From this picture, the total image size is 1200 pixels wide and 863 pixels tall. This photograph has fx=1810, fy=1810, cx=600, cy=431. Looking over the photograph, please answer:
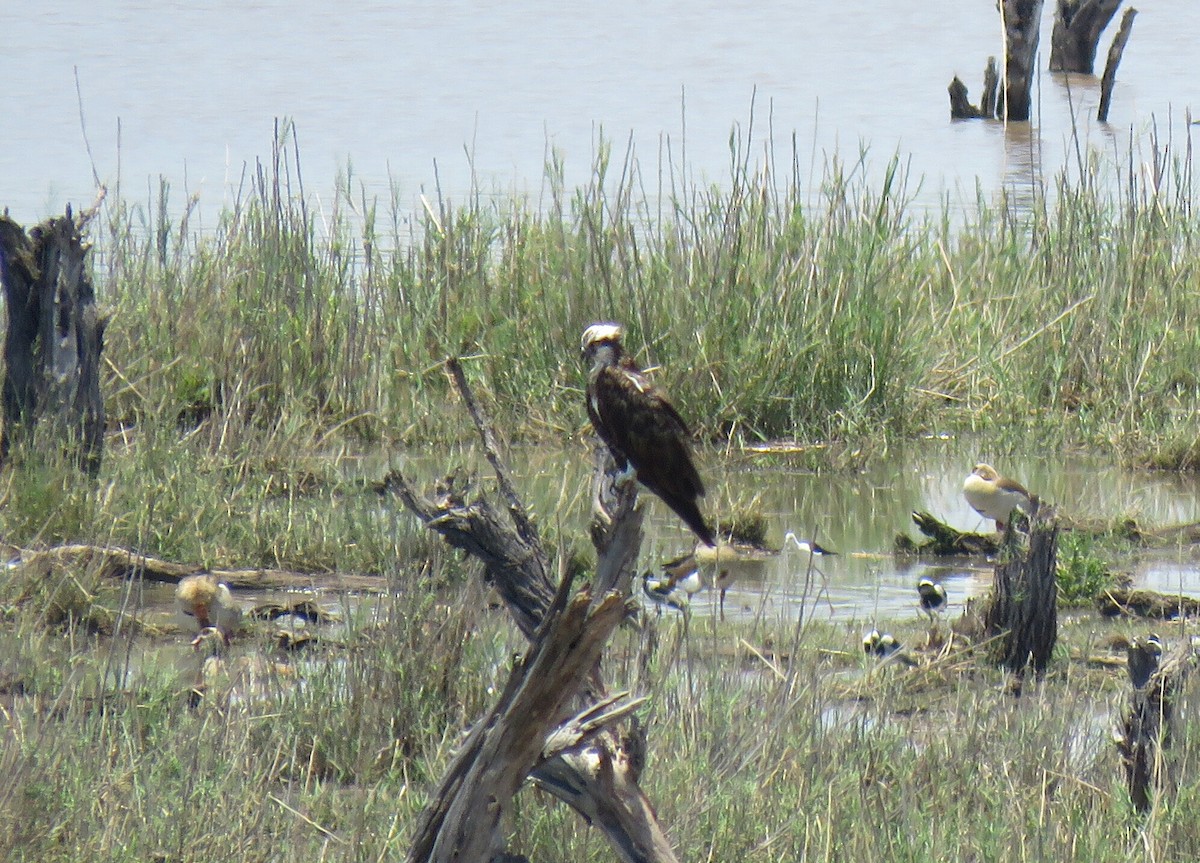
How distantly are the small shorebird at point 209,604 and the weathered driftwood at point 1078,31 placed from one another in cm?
2322

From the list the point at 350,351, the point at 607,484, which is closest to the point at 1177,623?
the point at 607,484

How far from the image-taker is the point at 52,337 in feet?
23.8

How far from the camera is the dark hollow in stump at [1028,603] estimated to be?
5672 mm

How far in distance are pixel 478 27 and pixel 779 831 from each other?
100 feet

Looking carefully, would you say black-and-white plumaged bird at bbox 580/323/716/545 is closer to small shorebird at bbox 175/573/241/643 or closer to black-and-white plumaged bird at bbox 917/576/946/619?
black-and-white plumaged bird at bbox 917/576/946/619

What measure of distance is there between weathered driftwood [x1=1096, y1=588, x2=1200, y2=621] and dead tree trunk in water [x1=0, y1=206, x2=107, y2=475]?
3.84 meters

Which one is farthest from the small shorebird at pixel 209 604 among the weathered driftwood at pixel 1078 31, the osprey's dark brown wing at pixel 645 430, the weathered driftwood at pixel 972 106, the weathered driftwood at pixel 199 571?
the weathered driftwood at pixel 1078 31

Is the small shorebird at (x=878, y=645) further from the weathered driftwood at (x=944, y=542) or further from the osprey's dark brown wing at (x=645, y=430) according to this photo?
the weathered driftwood at (x=944, y=542)

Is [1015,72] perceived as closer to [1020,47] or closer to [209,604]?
[1020,47]

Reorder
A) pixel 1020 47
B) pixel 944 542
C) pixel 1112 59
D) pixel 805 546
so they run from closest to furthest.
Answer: pixel 805 546, pixel 944 542, pixel 1112 59, pixel 1020 47

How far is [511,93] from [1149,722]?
2110 cm

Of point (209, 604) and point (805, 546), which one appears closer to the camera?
point (209, 604)

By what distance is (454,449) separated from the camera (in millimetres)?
8812

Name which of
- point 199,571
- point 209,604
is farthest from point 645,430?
point 199,571
